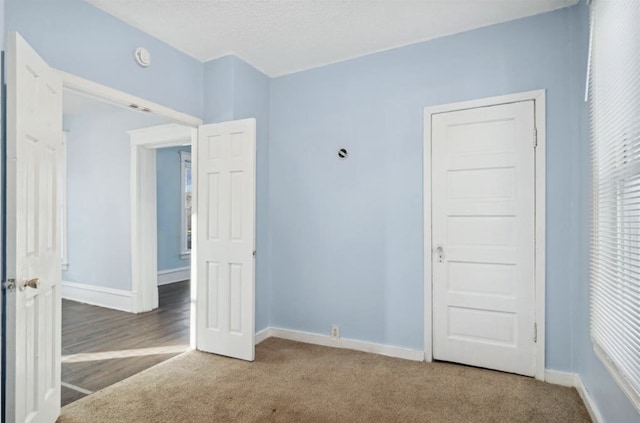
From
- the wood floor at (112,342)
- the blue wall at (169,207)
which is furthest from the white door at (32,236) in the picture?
the blue wall at (169,207)

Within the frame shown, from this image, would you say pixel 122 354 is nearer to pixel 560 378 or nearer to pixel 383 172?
pixel 383 172

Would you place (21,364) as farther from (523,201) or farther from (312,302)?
(523,201)

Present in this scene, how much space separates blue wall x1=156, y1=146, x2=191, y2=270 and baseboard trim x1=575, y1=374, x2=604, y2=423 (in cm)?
593

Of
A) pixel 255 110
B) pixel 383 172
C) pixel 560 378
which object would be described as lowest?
pixel 560 378

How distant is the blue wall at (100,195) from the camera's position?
4656mm

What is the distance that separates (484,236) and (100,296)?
186 inches

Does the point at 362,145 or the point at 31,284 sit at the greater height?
the point at 362,145

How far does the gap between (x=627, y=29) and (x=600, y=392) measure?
1.87 m

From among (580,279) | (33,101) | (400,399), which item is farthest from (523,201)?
(33,101)

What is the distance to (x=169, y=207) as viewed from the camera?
650 cm

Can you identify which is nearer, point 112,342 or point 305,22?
point 305,22

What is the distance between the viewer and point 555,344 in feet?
8.59

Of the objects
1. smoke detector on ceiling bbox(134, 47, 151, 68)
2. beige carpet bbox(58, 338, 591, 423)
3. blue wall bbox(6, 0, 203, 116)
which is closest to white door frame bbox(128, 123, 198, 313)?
blue wall bbox(6, 0, 203, 116)

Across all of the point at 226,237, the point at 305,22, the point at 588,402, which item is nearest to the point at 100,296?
the point at 226,237
